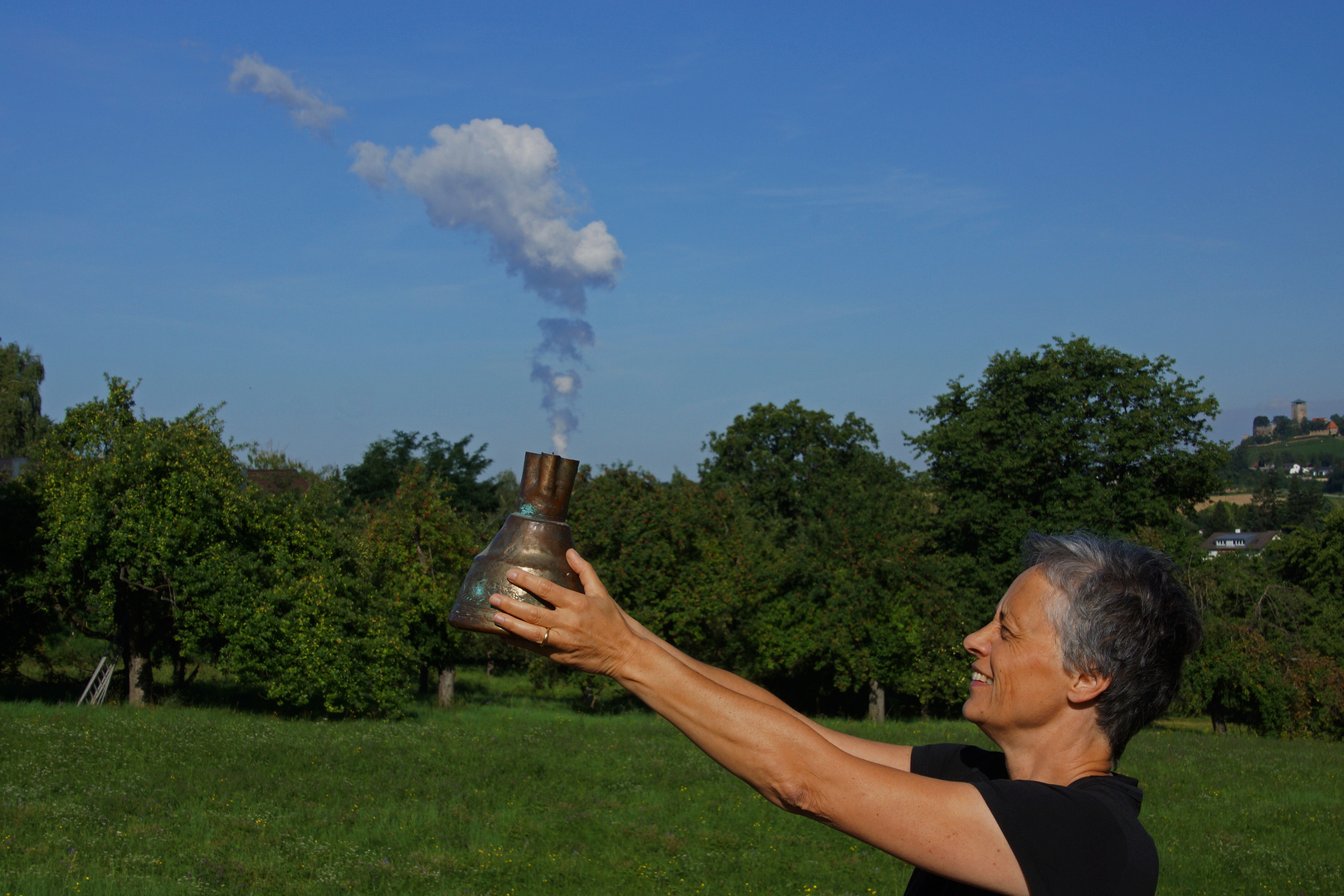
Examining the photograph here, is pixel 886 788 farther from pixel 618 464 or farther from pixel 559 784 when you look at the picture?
pixel 618 464

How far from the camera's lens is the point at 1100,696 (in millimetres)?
2188

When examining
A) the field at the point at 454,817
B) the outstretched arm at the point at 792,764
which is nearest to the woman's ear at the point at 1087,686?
the outstretched arm at the point at 792,764

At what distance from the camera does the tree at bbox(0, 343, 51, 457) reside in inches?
1683

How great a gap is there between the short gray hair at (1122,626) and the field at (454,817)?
32.8 feet

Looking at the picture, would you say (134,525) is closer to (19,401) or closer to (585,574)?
(585,574)

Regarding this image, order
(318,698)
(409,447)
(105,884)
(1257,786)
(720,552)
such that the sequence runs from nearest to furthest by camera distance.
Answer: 1. (105,884)
2. (1257,786)
3. (318,698)
4. (720,552)
5. (409,447)

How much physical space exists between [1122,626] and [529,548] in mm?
1385

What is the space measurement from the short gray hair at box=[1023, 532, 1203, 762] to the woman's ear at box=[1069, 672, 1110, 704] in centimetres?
1

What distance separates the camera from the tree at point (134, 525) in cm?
2305

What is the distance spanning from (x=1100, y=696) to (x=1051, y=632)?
7.1 inches

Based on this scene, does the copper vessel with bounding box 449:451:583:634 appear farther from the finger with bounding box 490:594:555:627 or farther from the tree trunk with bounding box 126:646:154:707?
the tree trunk with bounding box 126:646:154:707

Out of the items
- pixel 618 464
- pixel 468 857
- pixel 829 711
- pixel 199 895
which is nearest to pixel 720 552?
pixel 618 464

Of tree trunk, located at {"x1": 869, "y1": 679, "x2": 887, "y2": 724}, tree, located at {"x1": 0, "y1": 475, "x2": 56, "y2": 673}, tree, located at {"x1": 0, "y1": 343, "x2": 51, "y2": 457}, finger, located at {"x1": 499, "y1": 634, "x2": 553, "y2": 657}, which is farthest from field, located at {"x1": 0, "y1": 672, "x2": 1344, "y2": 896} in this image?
tree, located at {"x1": 0, "y1": 343, "x2": 51, "y2": 457}

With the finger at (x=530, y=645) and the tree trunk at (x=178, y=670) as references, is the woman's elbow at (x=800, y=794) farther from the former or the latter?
the tree trunk at (x=178, y=670)
